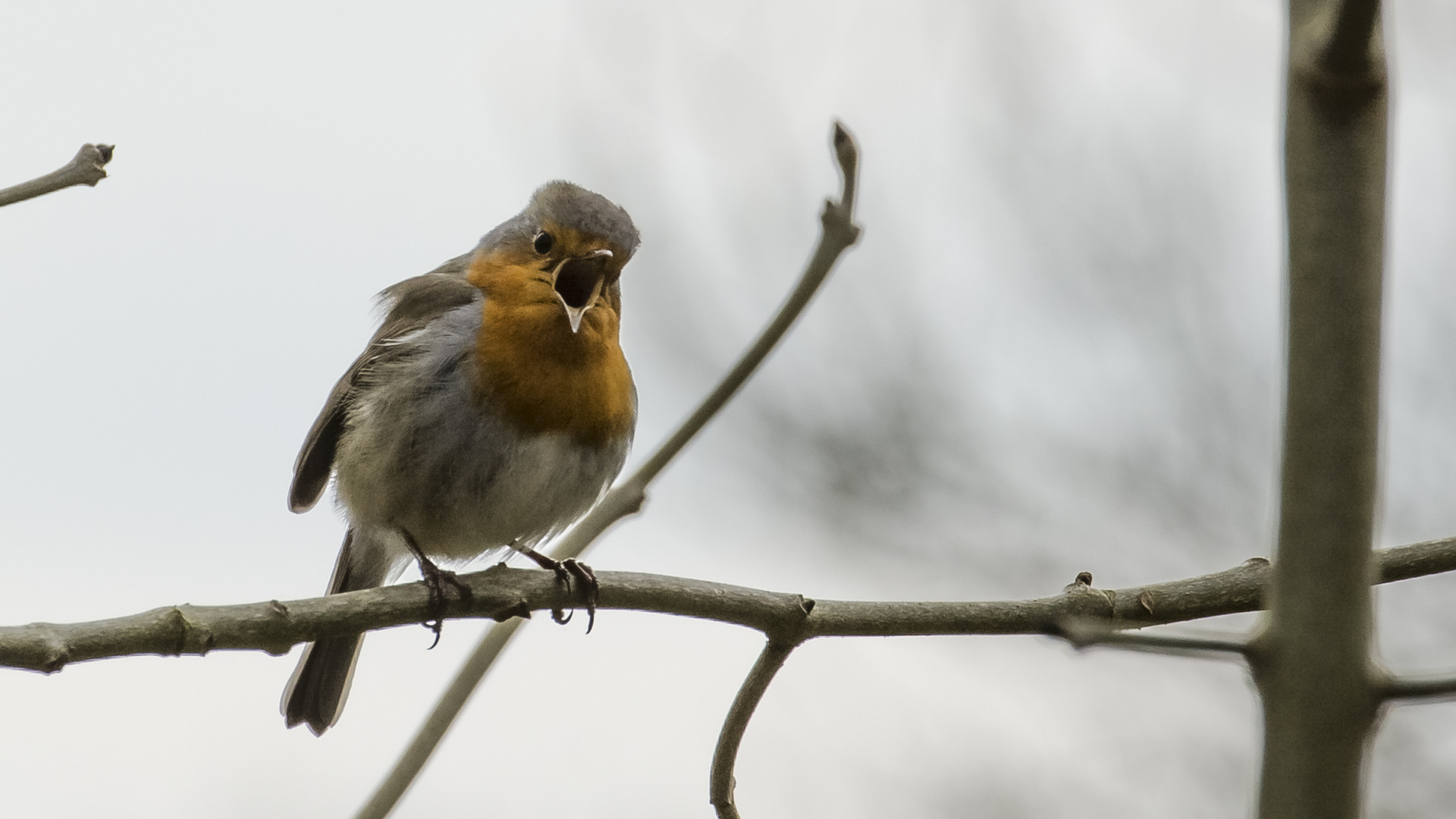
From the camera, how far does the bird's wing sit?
174 inches

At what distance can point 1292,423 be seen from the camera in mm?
1121

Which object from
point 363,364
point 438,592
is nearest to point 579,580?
point 438,592

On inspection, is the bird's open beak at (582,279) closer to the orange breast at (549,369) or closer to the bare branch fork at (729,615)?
the orange breast at (549,369)

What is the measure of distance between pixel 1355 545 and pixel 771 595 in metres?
1.60

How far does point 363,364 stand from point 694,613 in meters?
2.22

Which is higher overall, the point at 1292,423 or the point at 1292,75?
the point at 1292,75

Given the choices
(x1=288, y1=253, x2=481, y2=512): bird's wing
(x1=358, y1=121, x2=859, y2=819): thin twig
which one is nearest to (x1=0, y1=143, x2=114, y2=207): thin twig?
(x1=358, y1=121, x2=859, y2=819): thin twig

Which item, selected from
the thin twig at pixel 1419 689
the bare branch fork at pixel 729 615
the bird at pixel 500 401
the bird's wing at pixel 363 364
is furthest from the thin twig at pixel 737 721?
the bird's wing at pixel 363 364

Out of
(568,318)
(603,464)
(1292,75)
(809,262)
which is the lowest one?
(1292,75)

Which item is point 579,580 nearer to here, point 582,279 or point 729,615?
point 729,615

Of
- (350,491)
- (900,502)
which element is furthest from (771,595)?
(900,502)

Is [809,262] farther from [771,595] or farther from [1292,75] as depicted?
[1292,75]

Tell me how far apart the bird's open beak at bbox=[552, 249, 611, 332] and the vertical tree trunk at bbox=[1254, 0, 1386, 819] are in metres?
3.08

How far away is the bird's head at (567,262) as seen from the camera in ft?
13.6
